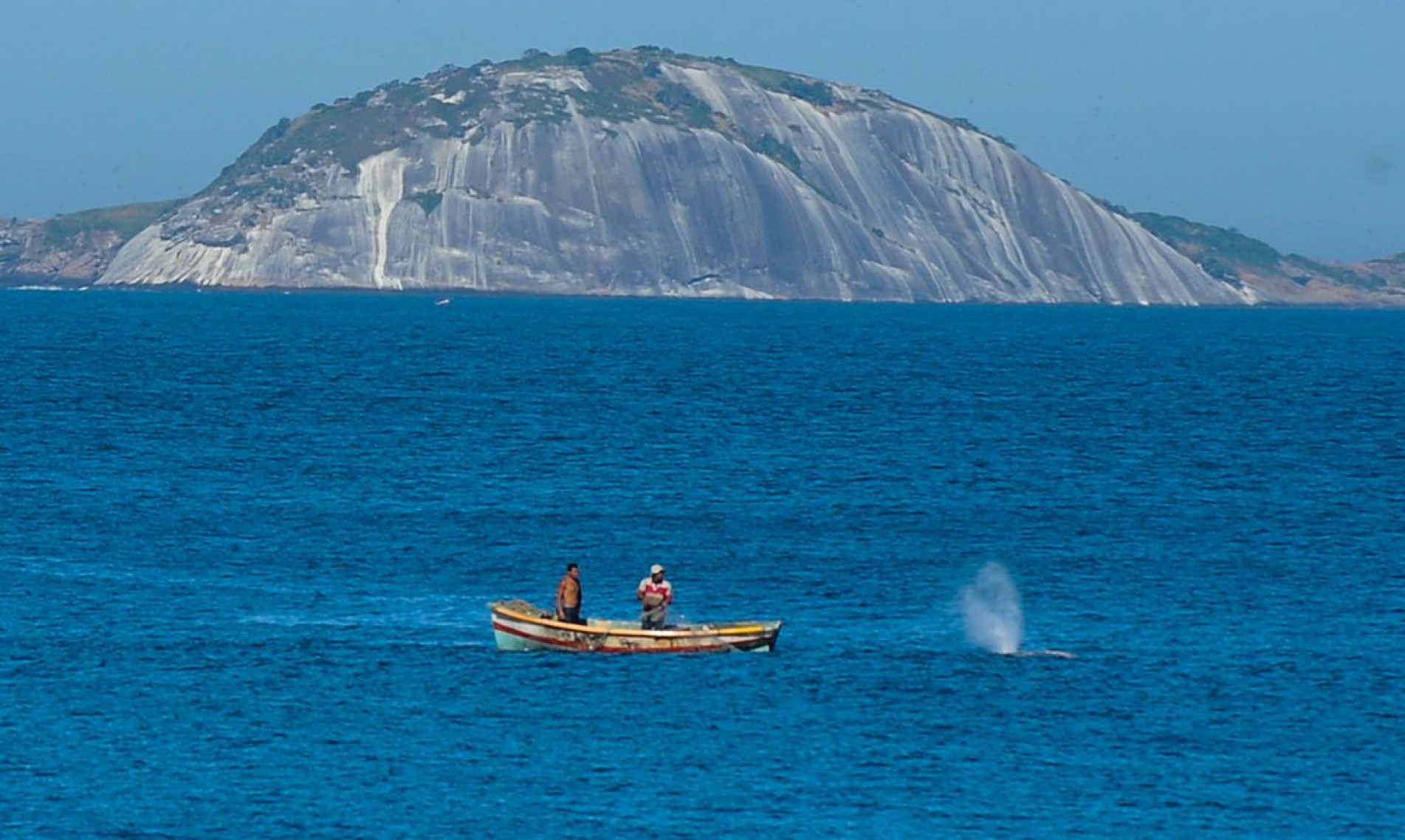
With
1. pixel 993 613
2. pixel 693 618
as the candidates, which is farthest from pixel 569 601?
pixel 993 613

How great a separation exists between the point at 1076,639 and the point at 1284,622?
17.7 feet

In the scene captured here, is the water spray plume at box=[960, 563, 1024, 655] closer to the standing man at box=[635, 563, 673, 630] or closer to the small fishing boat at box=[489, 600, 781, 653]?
the small fishing boat at box=[489, 600, 781, 653]

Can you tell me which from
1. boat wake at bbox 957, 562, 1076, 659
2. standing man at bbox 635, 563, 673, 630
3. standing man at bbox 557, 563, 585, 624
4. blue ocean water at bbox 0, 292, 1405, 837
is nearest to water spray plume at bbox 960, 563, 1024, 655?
boat wake at bbox 957, 562, 1076, 659

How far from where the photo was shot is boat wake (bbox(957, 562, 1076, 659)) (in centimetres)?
4584

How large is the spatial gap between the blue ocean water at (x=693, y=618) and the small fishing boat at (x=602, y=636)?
0.47 metres

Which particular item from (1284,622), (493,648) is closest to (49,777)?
(493,648)

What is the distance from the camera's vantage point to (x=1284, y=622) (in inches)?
1932

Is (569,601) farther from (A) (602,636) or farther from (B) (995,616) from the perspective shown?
(B) (995,616)

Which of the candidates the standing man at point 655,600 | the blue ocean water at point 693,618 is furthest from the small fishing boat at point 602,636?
the blue ocean water at point 693,618

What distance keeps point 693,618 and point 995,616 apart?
268 inches

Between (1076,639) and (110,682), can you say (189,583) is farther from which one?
(1076,639)

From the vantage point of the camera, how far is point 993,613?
1961 inches

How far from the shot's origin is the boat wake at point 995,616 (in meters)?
45.8

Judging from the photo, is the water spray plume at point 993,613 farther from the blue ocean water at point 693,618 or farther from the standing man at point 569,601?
the standing man at point 569,601
